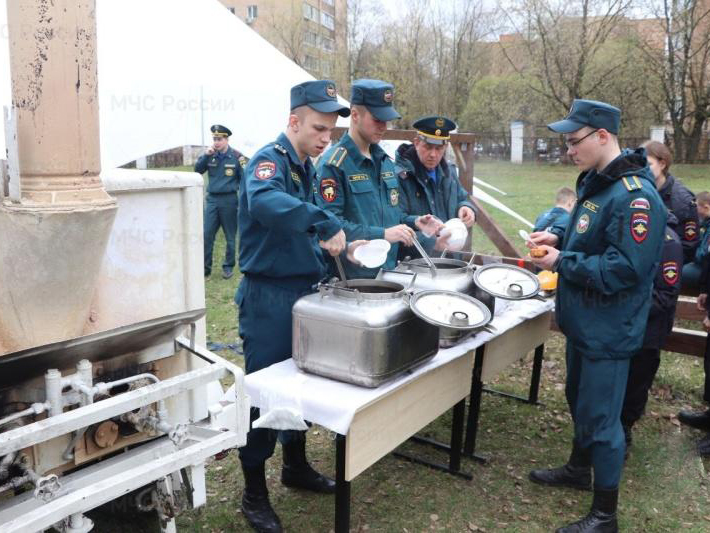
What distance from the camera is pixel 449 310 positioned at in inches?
97.1

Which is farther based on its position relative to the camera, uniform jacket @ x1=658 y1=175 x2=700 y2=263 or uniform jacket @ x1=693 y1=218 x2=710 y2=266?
uniform jacket @ x1=658 y1=175 x2=700 y2=263

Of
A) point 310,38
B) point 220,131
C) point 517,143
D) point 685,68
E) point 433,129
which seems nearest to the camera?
point 433,129

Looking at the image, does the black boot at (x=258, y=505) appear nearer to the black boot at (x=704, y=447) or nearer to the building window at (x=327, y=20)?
the black boot at (x=704, y=447)

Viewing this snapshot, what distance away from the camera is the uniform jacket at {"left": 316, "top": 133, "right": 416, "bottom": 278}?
3127 millimetres

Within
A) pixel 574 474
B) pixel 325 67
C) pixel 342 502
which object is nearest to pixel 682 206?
pixel 574 474

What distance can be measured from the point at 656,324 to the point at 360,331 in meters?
2.31

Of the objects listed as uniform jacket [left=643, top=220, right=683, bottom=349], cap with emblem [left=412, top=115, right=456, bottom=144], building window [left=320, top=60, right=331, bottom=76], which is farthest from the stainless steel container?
building window [left=320, top=60, right=331, bottom=76]

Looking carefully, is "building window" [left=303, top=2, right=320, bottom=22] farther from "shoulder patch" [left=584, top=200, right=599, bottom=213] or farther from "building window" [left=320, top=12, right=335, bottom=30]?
"shoulder patch" [left=584, top=200, right=599, bottom=213]

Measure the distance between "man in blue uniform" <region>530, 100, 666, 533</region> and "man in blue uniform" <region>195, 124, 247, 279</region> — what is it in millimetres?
5850

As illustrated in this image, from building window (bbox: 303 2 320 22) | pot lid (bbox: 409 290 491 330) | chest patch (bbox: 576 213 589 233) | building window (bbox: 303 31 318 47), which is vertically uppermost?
building window (bbox: 303 2 320 22)

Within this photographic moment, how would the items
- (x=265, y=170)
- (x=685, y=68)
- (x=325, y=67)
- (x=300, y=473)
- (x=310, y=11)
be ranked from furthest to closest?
1. (x=310, y=11)
2. (x=325, y=67)
3. (x=685, y=68)
4. (x=300, y=473)
5. (x=265, y=170)

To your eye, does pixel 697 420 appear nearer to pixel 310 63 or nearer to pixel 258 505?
pixel 258 505

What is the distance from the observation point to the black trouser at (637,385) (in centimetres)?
371

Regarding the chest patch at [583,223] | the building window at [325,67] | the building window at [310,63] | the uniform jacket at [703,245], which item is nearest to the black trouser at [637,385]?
the uniform jacket at [703,245]
